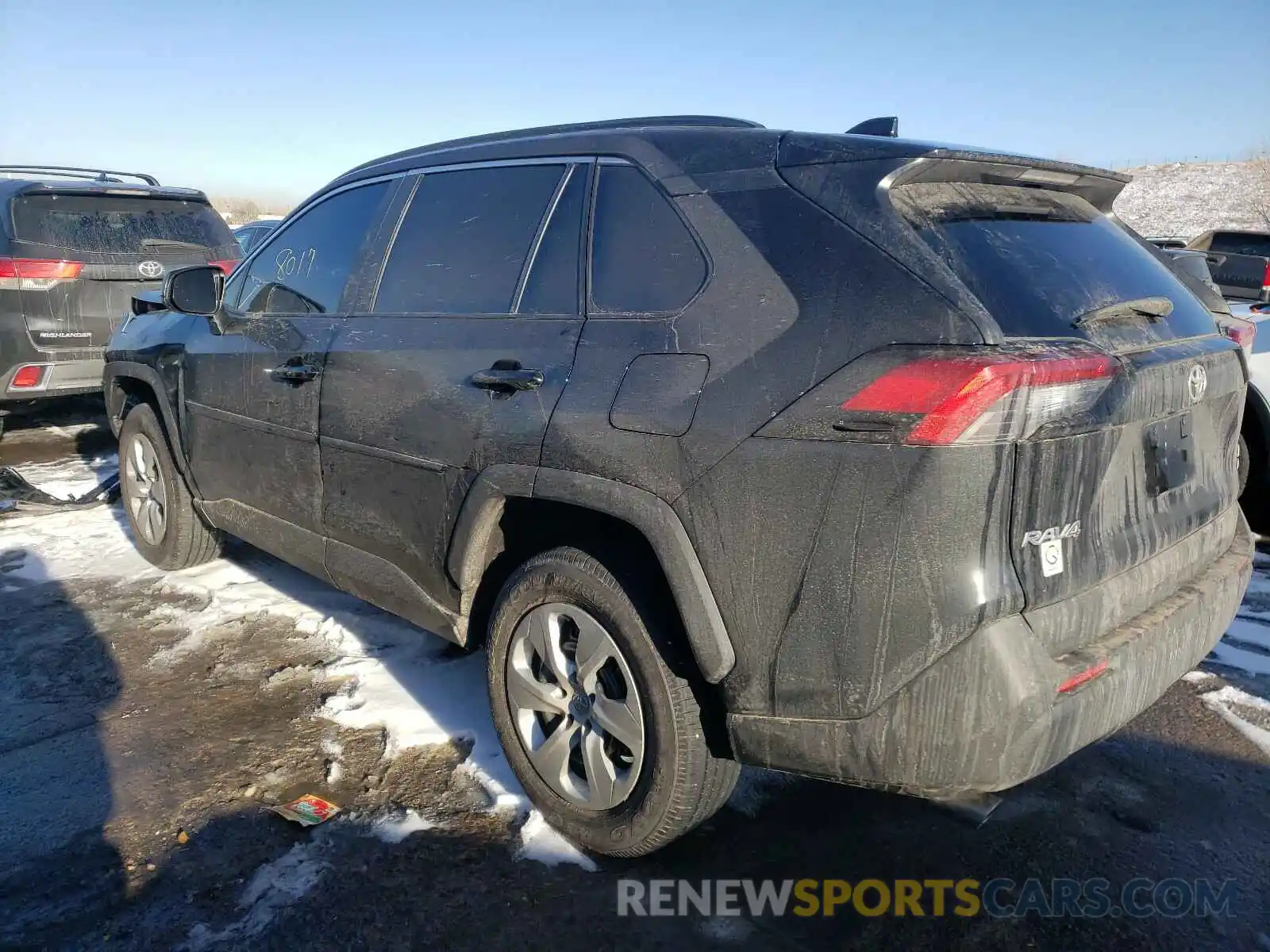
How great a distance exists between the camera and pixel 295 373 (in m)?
3.38

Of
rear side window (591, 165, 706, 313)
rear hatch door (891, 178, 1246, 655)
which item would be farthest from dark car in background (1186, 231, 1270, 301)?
rear side window (591, 165, 706, 313)

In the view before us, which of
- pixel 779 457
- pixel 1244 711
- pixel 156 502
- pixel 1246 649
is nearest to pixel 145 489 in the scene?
pixel 156 502

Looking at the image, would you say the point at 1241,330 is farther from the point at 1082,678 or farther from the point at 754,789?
the point at 754,789

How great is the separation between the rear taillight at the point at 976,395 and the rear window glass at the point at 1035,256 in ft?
0.42

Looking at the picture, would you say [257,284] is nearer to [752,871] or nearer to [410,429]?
[410,429]

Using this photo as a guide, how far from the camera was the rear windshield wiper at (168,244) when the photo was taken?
718cm

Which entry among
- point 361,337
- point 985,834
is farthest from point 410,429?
point 985,834

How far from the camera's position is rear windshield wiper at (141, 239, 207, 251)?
7181 millimetres

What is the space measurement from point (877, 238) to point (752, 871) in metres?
1.70

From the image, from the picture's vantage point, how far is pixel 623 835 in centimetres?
241

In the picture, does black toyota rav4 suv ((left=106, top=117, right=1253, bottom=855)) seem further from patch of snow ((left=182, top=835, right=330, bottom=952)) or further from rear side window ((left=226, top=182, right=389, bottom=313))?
patch of snow ((left=182, top=835, right=330, bottom=952))

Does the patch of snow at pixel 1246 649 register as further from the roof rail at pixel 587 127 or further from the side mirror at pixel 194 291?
the side mirror at pixel 194 291

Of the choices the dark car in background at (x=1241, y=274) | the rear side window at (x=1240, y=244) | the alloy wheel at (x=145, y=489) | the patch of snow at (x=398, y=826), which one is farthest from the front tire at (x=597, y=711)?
the rear side window at (x=1240, y=244)

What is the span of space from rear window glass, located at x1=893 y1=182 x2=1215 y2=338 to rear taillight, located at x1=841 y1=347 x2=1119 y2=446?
0.42 feet
